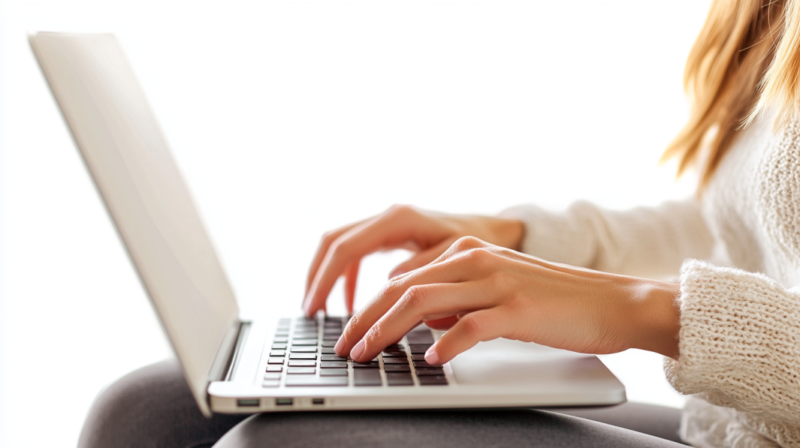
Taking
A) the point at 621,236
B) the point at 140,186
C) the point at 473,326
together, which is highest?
the point at 140,186

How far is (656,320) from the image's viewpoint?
18.1 inches

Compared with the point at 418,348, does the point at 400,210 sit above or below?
above

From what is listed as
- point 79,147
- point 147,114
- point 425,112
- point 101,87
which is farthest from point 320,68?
point 79,147

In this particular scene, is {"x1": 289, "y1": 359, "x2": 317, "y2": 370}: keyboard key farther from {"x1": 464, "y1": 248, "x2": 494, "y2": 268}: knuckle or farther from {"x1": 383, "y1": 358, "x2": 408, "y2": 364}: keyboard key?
{"x1": 464, "y1": 248, "x2": 494, "y2": 268}: knuckle

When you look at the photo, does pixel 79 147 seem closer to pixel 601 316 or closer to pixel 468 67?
pixel 601 316

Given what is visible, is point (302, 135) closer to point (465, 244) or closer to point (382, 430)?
point (465, 244)

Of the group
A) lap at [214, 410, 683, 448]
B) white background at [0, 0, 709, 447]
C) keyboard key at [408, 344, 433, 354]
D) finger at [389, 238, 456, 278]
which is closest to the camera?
lap at [214, 410, 683, 448]

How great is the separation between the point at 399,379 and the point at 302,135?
1.07 metres

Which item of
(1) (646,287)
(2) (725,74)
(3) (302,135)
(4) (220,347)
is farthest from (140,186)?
(3) (302,135)

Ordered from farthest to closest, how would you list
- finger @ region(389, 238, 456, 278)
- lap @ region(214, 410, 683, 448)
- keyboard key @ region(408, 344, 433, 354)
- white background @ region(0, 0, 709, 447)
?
white background @ region(0, 0, 709, 447) → finger @ region(389, 238, 456, 278) → keyboard key @ region(408, 344, 433, 354) → lap @ region(214, 410, 683, 448)

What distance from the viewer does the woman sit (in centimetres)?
44

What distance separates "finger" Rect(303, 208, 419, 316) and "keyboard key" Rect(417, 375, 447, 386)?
27 cm

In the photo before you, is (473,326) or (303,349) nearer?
(473,326)

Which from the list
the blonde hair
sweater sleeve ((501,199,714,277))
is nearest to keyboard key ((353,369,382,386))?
sweater sleeve ((501,199,714,277))
